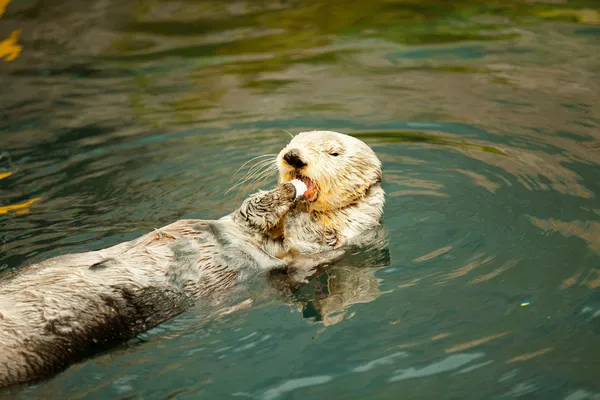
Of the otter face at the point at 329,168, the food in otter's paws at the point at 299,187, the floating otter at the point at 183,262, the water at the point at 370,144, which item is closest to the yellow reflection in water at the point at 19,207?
the water at the point at 370,144

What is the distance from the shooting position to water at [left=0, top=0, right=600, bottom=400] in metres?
3.30

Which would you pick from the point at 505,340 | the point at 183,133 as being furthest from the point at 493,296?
the point at 183,133

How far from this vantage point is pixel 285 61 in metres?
8.55

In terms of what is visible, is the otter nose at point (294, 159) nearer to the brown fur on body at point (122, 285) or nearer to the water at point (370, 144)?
the brown fur on body at point (122, 285)

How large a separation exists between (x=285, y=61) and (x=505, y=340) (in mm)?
5764

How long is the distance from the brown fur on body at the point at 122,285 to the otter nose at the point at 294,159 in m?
0.23

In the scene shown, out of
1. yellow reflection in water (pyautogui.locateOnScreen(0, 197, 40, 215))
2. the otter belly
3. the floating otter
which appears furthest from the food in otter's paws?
yellow reflection in water (pyautogui.locateOnScreen(0, 197, 40, 215))

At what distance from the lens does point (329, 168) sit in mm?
4383

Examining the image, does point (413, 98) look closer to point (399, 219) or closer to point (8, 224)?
point (399, 219)

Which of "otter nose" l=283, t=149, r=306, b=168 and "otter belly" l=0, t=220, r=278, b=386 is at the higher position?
"otter nose" l=283, t=149, r=306, b=168

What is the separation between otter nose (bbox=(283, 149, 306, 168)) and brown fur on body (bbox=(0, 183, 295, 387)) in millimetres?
231

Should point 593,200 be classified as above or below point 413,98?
below

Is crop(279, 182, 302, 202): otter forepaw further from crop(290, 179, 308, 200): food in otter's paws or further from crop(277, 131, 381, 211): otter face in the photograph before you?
crop(277, 131, 381, 211): otter face

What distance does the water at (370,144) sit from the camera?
3.30 m
